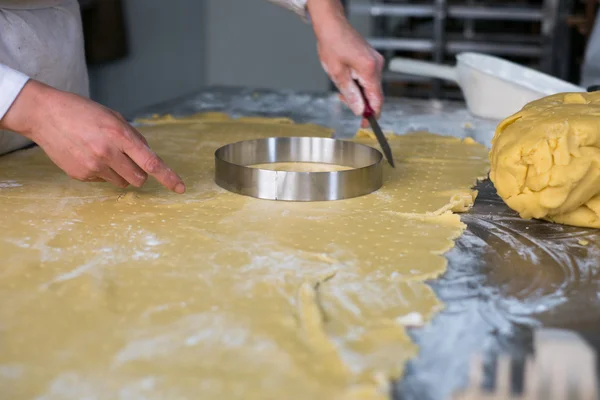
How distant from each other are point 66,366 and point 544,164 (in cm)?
75

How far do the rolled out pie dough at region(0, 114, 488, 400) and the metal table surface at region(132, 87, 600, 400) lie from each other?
0.03m

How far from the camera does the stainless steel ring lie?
4.09 feet

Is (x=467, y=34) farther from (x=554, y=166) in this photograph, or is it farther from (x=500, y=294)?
(x=500, y=294)

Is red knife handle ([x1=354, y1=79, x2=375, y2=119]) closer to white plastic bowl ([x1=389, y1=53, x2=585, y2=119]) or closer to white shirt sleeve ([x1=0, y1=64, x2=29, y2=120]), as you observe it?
white plastic bowl ([x1=389, y1=53, x2=585, y2=119])

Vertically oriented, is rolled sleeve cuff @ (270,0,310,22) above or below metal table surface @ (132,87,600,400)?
above

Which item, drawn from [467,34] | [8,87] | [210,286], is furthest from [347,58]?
[467,34]

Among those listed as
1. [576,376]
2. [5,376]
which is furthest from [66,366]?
[576,376]

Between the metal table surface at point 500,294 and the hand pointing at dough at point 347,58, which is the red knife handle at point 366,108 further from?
A: the metal table surface at point 500,294

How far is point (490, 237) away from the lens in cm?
111

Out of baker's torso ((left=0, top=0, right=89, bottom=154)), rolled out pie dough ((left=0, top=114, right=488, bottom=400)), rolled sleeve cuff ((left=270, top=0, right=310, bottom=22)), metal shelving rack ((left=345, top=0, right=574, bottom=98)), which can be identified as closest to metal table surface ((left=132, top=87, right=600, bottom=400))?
rolled out pie dough ((left=0, top=114, right=488, bottom=400))

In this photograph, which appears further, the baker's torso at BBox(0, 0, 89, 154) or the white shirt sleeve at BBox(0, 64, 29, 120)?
the baker's torso at BBox(0, 0, 89, 154)

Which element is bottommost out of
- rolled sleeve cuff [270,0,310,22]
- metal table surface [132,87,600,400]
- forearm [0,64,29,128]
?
metal table surface [132,87,600,400]

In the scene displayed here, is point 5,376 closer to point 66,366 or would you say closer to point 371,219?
point 66,366

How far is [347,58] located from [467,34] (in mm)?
1853
